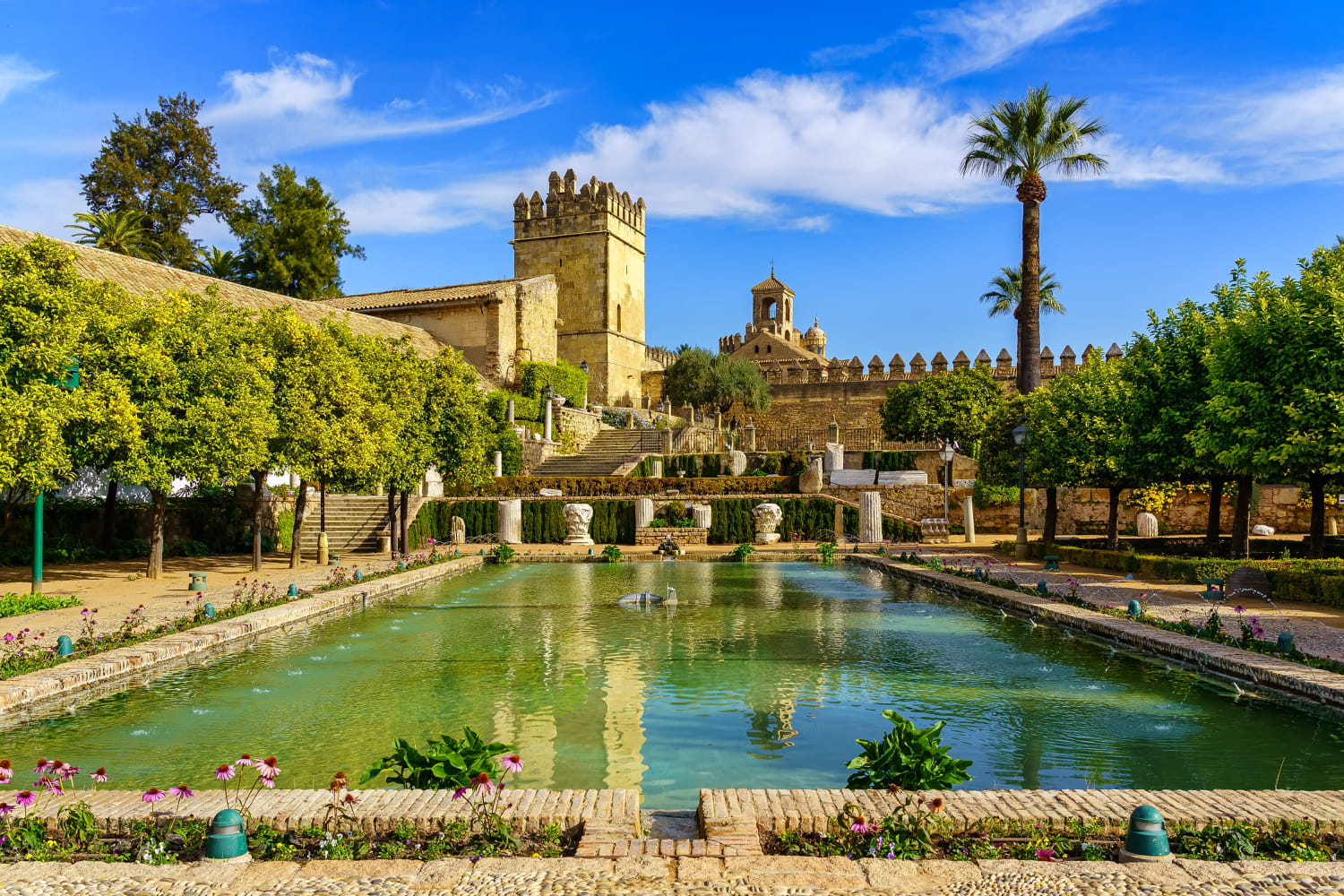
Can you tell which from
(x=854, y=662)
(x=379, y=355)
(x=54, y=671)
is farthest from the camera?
(x=379, y=355)

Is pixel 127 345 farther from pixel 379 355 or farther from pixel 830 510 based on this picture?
pixel 830 510

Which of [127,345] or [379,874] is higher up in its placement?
[127,345]

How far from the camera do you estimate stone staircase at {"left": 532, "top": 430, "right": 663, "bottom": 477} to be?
105 ft

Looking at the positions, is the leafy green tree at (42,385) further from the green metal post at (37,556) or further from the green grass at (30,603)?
the green grass at (30,603)

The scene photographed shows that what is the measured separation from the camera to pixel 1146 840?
12.2 ft

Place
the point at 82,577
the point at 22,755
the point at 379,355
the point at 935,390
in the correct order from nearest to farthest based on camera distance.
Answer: the point at 22,755 → the point at 82,577 → the point at 379,355 → the point at 935,390

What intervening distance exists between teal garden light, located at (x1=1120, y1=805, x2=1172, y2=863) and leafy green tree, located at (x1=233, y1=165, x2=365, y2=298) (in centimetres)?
4352

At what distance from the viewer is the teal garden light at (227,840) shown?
3803mm

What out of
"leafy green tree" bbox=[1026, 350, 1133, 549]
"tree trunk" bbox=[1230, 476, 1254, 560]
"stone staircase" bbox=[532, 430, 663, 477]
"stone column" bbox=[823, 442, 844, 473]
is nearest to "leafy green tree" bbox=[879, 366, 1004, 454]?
"stone column" bbox=[823, 442, 844, 473]

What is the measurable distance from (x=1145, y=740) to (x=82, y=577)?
16.5 m

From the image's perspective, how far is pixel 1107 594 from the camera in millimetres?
12891

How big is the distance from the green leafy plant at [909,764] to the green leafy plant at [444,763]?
1930mm

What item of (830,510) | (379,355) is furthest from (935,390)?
(379,355)

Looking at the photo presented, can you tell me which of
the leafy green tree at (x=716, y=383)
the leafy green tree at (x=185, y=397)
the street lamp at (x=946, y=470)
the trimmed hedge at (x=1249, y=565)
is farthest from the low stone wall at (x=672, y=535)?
the leafy green tree at (x=716, y=383)
